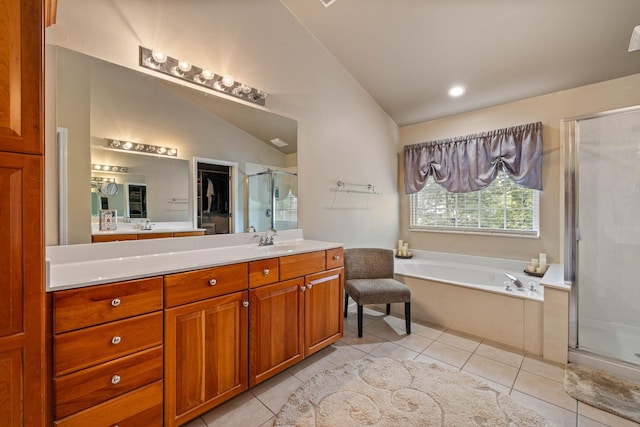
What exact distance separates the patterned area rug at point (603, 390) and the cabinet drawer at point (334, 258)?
1.69 metres

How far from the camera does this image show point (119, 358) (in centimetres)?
115

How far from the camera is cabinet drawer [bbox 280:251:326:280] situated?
6.01 ft

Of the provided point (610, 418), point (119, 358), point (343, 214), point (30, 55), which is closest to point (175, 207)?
point (119, 358)

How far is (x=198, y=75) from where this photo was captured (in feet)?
6.33

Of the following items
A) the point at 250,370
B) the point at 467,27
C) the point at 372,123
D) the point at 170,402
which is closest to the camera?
the point at 170,402

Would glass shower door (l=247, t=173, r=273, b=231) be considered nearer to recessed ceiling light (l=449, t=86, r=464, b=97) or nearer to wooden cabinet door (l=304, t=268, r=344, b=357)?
wooden cabinet door (l=304, t=268, r=344, b=357)

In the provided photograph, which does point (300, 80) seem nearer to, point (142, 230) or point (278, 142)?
point (278, 142)

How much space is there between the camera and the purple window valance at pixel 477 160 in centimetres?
292

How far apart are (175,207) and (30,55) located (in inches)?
43.7

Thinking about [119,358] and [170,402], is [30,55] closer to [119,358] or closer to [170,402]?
[119,358]

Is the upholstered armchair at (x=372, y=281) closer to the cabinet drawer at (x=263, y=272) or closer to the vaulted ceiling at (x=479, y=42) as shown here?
the cabinet drawer at (x=263, y=272)

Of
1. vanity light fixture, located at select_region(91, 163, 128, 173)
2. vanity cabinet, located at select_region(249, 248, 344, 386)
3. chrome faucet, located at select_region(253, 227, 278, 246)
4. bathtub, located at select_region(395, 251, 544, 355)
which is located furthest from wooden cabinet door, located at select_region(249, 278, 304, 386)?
bathtub, located at select_region(395, 251, 544, 355)

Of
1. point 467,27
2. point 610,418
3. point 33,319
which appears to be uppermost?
point 467,27

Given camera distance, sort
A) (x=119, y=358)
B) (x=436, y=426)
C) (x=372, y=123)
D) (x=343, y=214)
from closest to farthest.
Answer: (x=119, y=358)
(x=436, y=426)
(x=343, y=214)
(x=372, y=123)
